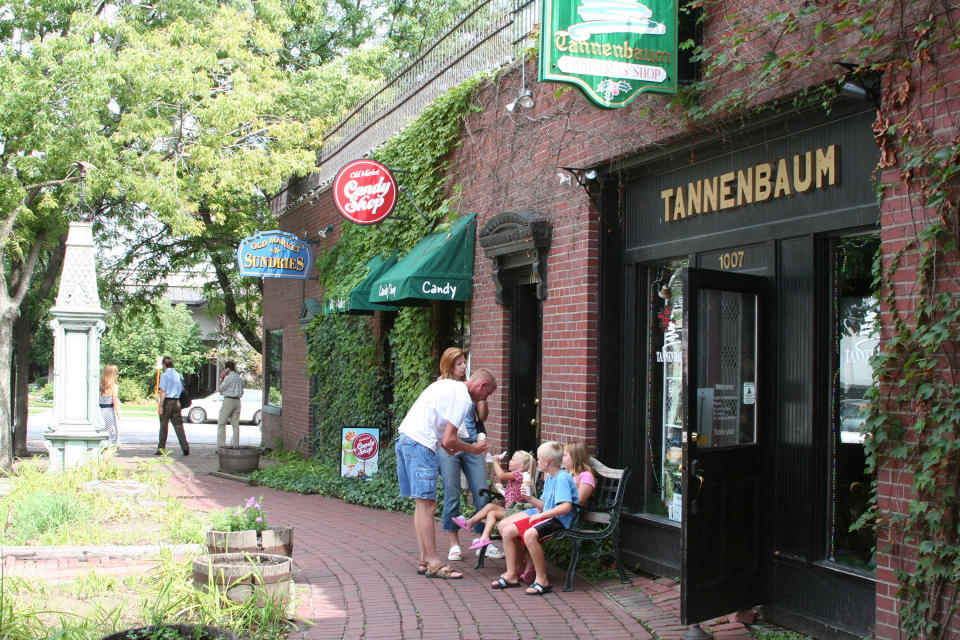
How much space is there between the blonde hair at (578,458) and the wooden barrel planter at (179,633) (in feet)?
11.2

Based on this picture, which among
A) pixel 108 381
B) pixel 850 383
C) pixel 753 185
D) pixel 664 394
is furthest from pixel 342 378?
pixel 850 383

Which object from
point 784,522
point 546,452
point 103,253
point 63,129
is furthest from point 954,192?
point 103,253

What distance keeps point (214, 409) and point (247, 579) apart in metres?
26.9

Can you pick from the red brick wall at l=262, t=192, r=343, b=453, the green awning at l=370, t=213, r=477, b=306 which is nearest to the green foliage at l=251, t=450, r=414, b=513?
the red brick wall at l=262, t=192, r=343, b=453

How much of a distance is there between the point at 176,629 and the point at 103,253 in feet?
57.8

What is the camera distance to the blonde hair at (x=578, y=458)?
719cm

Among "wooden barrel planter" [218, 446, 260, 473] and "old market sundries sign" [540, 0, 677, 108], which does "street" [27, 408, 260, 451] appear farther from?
"old market sundries sign" [540, 0, 677, 108]

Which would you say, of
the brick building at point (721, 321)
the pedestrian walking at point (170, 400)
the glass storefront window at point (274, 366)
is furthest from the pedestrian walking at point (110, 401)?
the brick building at point (721, 321)

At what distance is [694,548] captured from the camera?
533 centimetres

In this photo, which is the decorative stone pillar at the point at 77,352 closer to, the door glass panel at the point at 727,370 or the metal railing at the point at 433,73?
the metal railing at the point at 433,73

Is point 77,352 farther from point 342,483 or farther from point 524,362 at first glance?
point 524,362

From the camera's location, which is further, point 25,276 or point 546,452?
point 25,276

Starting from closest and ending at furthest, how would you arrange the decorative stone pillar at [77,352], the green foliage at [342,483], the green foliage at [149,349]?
the green foliage at [342,483] → the decorative stone pillar at [77,352] → the green foliage at [149,349]

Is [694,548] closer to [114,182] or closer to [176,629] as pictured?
[176,629]
